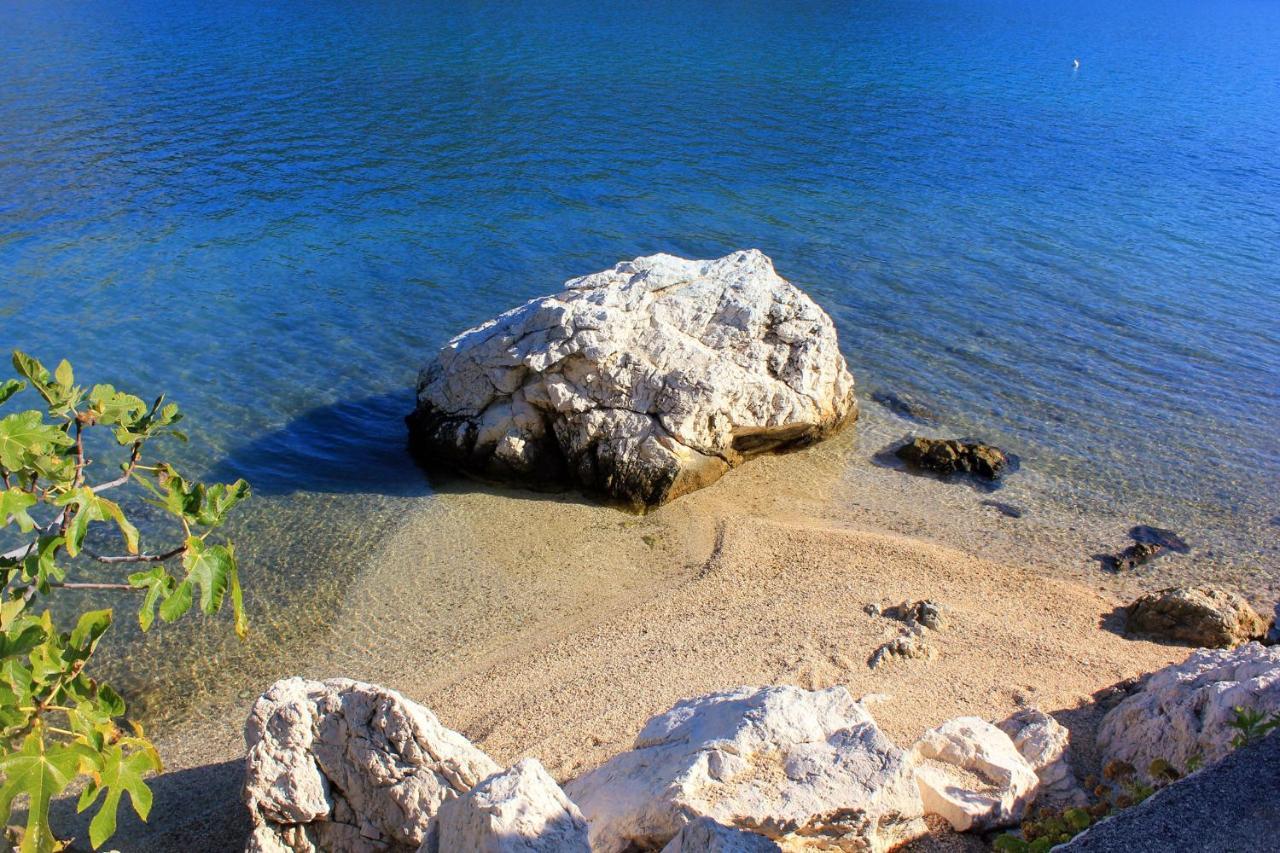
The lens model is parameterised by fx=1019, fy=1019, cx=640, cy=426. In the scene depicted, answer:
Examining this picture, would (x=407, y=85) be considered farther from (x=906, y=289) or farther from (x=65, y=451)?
(x=65, y=451)

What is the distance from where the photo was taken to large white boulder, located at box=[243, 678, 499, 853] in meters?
8.11

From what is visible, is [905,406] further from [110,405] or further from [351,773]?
[110,405]

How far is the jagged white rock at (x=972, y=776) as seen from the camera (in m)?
7.94

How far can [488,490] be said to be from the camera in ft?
52.0

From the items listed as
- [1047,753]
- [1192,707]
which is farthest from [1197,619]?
[1047,753]

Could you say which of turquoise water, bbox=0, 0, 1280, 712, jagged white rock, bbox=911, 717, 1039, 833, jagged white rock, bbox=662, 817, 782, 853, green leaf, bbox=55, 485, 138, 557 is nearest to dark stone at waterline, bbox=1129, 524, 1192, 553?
turquoise water, bbox=0, 0, 1280, 712

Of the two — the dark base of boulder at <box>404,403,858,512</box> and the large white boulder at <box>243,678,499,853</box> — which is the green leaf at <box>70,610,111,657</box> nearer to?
the large white boulder at <box>243,678,499,853</box>

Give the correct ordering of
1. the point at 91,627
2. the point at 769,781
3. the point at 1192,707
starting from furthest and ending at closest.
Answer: the point at 1192,707 → the point at 769,781 → the point at 91,627

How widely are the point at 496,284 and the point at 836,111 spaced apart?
20.7 meters

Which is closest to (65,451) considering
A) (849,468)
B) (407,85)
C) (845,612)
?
(845,612)

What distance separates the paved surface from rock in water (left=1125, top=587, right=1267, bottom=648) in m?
6.71

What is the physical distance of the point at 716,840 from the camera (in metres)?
6.14

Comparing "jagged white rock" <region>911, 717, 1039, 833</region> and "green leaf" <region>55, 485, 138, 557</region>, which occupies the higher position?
"green leaf" <region>55, 485, 138, 557</region>

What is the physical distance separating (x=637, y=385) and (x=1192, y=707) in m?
8.88
